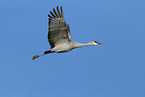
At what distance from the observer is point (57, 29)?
23.0 metres

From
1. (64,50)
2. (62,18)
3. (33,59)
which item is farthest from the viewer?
(33,59)

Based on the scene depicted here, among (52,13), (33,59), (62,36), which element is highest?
(52,13)

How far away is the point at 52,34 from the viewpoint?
76.9ft

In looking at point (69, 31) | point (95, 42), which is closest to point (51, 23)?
point (69, 31)

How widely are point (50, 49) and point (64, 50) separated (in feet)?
3.80

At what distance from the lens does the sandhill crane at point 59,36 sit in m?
22.5

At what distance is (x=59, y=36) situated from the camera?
23.7m

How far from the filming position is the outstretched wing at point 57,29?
22505 mm

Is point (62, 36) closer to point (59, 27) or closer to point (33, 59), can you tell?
point (59, 27)

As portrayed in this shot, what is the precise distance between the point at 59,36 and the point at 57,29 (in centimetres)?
81

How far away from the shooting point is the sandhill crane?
22.5 meters

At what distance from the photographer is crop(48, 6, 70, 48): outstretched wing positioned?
22505 mm

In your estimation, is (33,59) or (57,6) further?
(33,59)

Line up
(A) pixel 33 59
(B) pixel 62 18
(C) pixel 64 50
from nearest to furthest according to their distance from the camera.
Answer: (B) pixel 62 18 < (C) pixel 64 50 < (A) pixel 33 59
